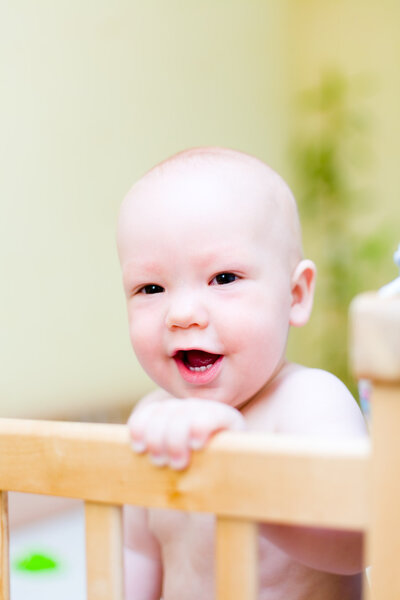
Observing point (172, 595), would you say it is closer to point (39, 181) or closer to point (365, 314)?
point (365, 314)

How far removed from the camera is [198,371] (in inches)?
31.2

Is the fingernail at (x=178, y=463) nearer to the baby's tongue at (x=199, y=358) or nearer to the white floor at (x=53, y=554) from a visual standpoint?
the baby's tongue at (x=199, y=358)

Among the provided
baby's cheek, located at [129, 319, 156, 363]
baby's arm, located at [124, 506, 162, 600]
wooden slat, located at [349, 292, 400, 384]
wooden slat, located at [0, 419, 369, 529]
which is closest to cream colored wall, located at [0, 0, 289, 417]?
baby's arm, located at [124, 506, 162, 600]

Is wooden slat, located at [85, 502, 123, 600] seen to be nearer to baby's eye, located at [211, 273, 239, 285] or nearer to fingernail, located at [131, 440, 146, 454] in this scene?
fingernail, located at [131, 440, 146, 454]

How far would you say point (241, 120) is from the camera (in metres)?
2.74

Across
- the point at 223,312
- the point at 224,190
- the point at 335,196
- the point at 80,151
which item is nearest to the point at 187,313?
the point at 223,312

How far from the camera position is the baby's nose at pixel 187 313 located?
0.74m

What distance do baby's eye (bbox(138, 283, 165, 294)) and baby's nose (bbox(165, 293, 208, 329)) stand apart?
0.13ft

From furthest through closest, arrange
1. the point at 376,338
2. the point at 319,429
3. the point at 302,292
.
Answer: the point at 302,292
the point at 319,429
the point at 376,338

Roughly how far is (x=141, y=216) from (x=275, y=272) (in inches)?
6.1

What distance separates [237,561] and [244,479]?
0.21ft

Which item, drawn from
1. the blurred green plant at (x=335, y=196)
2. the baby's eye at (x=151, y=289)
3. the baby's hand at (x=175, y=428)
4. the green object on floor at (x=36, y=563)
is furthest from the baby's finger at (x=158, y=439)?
the blurred green plant at (x=335, y=196)

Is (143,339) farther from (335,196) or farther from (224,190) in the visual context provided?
(335,196)

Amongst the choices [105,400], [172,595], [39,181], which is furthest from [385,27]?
[172,595]
